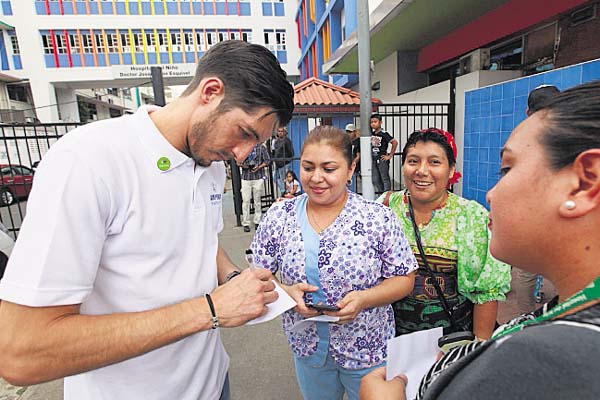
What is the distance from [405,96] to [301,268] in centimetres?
847

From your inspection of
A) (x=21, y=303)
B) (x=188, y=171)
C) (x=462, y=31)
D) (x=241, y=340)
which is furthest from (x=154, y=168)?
(x=462, y=31)

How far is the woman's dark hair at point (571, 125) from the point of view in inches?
25.1

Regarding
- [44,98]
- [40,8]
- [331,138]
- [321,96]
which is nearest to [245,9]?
[40,8]

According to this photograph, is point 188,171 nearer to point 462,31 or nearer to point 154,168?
point 154,168

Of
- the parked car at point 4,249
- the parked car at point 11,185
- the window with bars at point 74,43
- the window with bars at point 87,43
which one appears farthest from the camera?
the window with bars at point 87,43

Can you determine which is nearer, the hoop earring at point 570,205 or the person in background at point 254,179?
the hoop earring at point 570,205

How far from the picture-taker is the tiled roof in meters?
6.62

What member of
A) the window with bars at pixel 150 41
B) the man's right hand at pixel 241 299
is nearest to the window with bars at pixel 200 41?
the window with bars at pixel 150 41

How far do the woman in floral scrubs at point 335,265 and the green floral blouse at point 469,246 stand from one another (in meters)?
0.22

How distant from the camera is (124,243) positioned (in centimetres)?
95

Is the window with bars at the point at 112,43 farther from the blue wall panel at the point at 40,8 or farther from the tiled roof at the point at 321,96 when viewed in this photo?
the tiled roof at the point at 321,96

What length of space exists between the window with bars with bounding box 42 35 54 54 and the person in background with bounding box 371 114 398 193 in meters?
24.9

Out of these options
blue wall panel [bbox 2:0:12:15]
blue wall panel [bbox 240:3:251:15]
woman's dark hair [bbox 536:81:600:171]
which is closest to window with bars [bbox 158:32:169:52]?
blue wall panel [bbox 240:3:251:15]

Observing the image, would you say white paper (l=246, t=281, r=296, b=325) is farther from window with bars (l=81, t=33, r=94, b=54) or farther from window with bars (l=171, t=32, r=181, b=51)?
window with bars (l=81, t=33, r=94, b=54)
